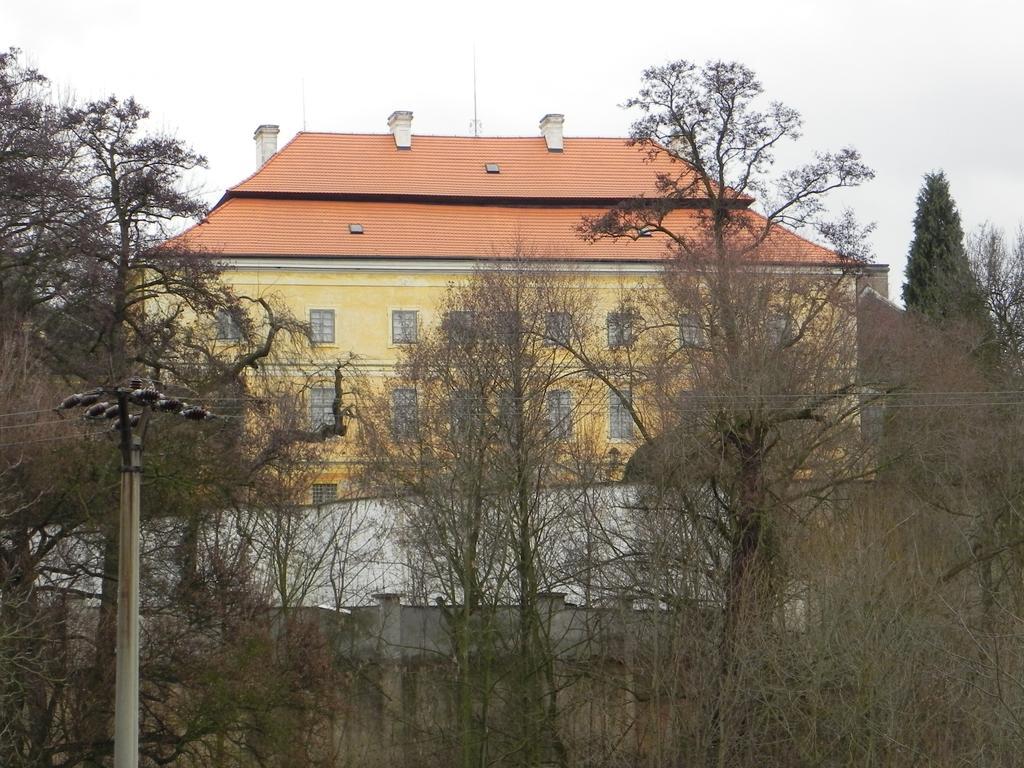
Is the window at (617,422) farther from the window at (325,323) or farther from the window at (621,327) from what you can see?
the window at (325,323)

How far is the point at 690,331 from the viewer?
35.6 meters

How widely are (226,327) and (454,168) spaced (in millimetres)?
25877

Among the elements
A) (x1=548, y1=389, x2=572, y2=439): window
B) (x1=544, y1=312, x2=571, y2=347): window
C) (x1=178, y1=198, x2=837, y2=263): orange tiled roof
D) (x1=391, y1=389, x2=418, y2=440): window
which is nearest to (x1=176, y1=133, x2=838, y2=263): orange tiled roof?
(x1=178, y1=198, x2=837, y2=263): orange tiled roof

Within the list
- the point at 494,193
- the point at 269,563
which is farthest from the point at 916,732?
the point at 494,193

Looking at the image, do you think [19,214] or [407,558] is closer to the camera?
[19,214]

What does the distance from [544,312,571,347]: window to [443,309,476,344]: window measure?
5.82ft

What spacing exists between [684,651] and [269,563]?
10532mm

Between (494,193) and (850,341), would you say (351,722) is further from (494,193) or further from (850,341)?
→ (494,193)

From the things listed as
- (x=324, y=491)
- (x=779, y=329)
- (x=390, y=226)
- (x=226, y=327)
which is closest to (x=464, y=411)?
(x=226, y=327)

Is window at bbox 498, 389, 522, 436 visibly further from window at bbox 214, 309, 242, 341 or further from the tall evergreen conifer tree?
the tall evergreen conifer tree

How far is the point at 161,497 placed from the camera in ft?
93.6

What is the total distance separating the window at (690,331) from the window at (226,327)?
29.7ft

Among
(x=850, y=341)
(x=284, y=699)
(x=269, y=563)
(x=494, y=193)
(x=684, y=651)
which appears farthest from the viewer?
(x=494, y=193)

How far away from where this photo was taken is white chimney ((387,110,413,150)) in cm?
6031
